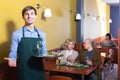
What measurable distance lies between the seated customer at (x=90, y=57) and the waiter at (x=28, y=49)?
1.29 metres

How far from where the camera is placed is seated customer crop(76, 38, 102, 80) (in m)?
3.29

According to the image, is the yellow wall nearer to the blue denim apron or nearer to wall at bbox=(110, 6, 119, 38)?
the blue denim apron

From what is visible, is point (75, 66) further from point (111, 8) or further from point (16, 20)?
point (111, 8)

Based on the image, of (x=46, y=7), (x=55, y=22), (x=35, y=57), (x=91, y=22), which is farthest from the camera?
(x=91, y=22)

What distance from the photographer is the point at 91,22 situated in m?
7.32

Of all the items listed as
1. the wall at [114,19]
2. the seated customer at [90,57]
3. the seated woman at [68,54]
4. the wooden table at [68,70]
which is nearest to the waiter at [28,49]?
the wooden table at [68,70]

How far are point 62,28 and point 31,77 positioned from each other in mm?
2968

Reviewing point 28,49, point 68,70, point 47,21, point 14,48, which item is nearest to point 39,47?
point 28,49

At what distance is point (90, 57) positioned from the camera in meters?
3.40

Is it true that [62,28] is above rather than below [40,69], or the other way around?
above

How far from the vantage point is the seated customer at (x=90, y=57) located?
3.29 meters

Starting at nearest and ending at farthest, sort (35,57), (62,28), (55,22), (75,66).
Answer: (35,57) → (75,66) → (55,22) → (62,28)

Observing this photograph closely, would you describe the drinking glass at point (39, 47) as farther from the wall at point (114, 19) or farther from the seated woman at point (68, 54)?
the wall at point (114, 19)

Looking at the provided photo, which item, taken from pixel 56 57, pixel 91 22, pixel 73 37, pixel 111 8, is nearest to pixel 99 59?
pixel 56 57
